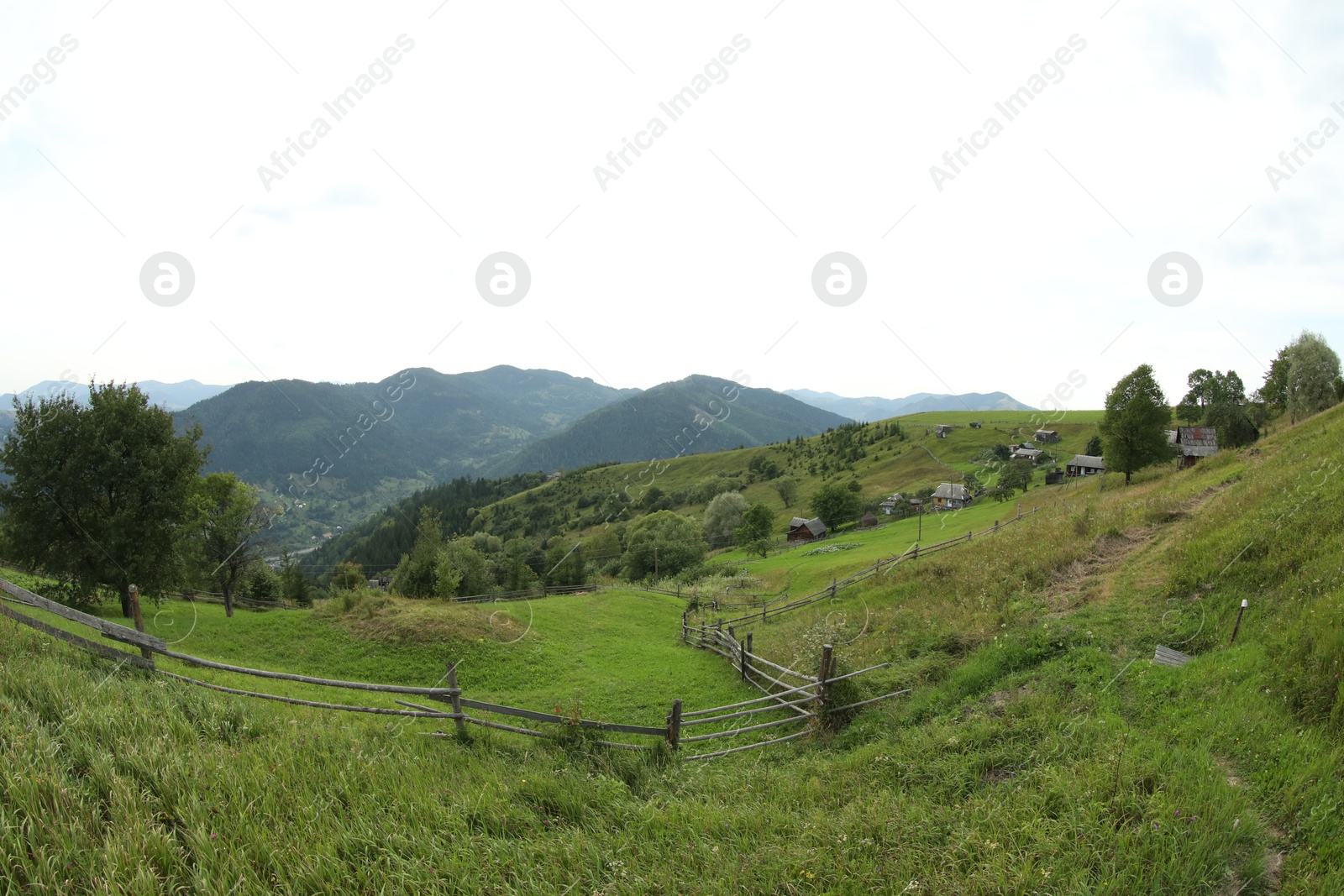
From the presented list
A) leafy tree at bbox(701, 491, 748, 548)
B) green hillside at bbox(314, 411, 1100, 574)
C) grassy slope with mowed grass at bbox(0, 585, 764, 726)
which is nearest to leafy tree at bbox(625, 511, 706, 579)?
leafy tree at bbox(701, 491, 748, 548)

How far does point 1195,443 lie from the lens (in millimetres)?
49344

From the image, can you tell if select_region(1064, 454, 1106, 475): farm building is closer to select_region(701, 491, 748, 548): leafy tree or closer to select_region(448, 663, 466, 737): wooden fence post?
select_region(701, 491, 748, 548): leafy tree

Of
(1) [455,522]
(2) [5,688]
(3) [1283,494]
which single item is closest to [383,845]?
(2) [5,688]

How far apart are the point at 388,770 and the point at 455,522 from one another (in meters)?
144

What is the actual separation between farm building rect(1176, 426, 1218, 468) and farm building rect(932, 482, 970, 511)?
70.1 ft

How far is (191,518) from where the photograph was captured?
80.0ft

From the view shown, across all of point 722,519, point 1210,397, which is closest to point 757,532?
point 722,519

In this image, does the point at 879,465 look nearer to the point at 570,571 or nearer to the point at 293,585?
the point at 570,571

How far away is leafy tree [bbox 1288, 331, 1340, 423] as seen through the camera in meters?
40.2

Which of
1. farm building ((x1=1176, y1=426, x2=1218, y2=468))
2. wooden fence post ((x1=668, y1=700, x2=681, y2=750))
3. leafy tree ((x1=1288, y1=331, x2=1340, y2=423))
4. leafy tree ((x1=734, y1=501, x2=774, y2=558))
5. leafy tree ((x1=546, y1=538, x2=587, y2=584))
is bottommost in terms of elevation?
leafy tree ((x1=546, y1=538, x2=587, y2=584))

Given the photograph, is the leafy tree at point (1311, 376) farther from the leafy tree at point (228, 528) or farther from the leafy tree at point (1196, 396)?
the leafy tree at point (228, 528)

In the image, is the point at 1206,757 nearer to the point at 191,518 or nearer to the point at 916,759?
the point at 916,759

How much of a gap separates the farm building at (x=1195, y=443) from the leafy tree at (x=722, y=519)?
47540mm

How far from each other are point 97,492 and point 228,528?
297 inches
